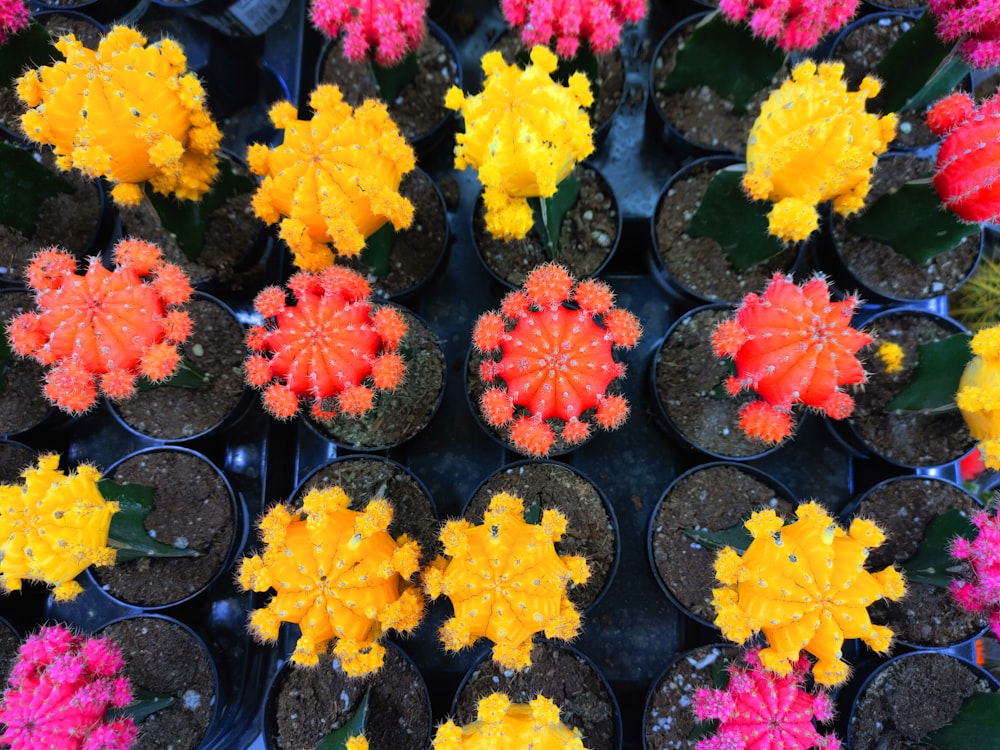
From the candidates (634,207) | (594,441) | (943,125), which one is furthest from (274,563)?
(943,125)

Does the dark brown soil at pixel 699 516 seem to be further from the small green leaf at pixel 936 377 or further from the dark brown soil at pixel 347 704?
the dark brown soil at pixel 347 704

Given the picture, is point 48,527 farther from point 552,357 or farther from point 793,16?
point 793,16

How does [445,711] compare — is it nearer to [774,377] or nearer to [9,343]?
[774,377]

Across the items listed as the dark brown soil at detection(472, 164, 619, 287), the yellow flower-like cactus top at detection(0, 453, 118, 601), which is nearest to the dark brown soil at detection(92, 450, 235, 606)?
the yellow flower-like cactus top at detection(0, 453, 118, 601)

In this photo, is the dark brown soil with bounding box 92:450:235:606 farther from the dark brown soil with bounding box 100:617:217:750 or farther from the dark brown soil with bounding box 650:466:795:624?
the dark brown soil with bounding box 650:466:795:624

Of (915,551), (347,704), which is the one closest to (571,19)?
(915,551)

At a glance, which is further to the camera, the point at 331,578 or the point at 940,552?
the point at 940,552

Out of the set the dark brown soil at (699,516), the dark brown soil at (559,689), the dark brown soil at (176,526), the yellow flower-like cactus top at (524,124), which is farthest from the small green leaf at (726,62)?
the dark brown soil at (176,526)
